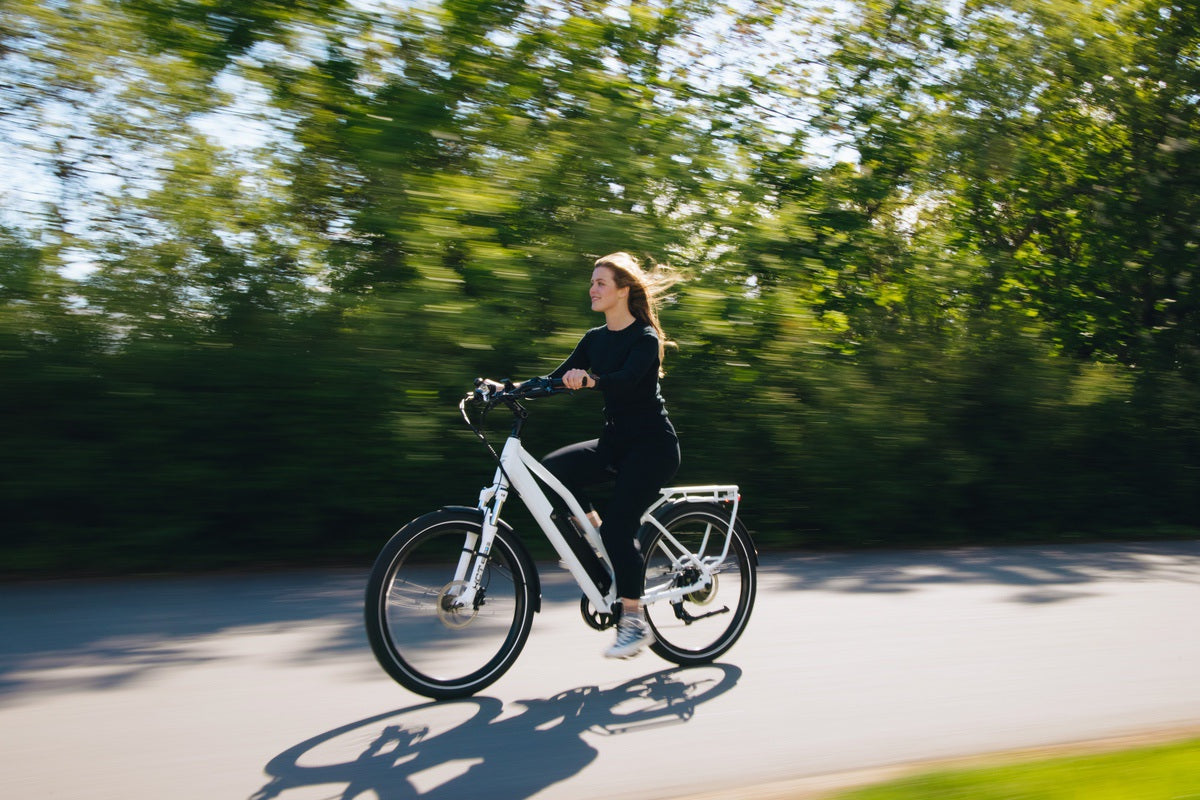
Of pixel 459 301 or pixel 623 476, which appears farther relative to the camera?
pixel 459 301

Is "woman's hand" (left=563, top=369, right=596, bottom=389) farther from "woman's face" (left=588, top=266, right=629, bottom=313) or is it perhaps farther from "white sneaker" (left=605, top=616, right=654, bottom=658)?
"white sneaker" (left=605, top=616, right=654, bottom=658)

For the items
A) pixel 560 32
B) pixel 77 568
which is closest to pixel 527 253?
pixel 560 32

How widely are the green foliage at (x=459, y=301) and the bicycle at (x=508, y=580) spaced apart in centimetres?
268

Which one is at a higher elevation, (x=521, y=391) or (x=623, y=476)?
(x=521, y=391)

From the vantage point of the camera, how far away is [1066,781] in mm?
3588

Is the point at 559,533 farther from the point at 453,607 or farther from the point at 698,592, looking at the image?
the point at 698,592

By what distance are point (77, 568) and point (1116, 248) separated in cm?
1343

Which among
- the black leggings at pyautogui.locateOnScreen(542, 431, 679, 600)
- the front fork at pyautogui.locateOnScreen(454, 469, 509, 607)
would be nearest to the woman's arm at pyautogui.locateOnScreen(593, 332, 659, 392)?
the black leggings at pyautogui.locateOnScreen(542, 431, 679, 600)

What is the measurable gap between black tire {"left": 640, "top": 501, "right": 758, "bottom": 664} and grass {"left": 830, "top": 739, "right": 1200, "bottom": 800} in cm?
172

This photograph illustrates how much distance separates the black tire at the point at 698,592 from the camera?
5.16 m

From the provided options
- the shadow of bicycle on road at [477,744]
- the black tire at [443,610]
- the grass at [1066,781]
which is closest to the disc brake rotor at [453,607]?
the black tire at [443,610]

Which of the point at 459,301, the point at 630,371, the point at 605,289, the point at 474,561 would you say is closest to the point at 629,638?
the point at 474,561

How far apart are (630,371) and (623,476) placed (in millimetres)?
545

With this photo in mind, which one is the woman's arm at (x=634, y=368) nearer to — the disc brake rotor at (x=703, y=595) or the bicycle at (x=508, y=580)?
the bicycle at (x=508, y=580)
